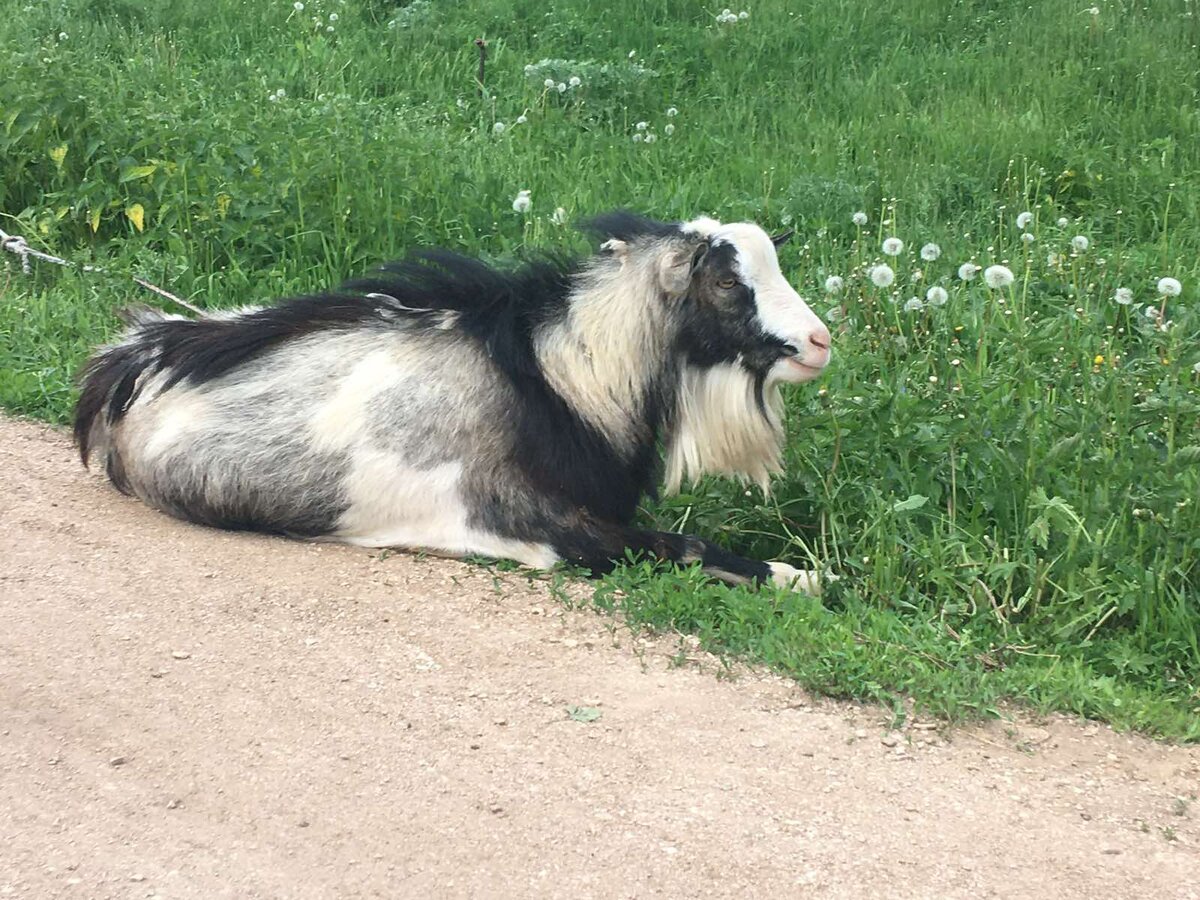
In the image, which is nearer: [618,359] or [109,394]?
[618,359]

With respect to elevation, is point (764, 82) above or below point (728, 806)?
above

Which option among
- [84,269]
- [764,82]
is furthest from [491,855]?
[764,82]

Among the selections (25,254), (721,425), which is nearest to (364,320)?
(721,425)

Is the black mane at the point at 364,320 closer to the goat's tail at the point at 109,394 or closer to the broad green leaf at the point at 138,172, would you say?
the goat's tail at the point at 109,394

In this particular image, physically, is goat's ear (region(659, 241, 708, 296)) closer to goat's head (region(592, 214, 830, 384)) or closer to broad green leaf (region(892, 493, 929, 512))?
goat's head (region(592, 214, 830, 384))

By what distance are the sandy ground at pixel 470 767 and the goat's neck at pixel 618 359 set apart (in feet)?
2.53

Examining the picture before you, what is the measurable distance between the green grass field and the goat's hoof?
143mm

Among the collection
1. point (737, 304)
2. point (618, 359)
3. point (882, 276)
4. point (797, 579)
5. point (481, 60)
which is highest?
point (481, 60)

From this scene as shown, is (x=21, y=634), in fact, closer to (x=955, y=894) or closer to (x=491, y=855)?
(x=491, y=855)

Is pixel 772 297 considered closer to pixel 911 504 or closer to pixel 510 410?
pixel 911 504

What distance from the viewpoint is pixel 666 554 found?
537 cm

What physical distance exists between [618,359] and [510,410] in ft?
1.43

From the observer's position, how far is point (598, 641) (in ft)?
15.8

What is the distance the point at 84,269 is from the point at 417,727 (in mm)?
4878
